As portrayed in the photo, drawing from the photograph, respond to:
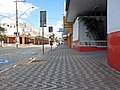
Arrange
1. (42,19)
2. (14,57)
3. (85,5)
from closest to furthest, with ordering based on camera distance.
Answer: (14,57) < (42,19) < (85,5)

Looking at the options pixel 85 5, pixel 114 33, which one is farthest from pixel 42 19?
pixel 114 33

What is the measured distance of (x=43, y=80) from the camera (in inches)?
368

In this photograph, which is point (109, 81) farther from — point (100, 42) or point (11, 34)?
point (11, 34)

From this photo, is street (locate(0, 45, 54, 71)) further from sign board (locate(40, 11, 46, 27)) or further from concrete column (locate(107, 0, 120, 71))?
concrete column (locate(107, 0, 120, 71))

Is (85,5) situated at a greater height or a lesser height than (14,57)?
greater

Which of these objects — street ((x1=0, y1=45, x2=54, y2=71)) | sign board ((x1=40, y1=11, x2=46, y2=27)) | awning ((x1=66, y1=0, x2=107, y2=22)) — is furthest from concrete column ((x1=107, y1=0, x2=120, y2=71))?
sign board ((x1=40, y1=11, x2=46, y2=27))

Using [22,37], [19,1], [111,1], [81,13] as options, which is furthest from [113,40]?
[22,37]

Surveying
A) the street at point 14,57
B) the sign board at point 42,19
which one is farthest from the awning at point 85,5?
the street at point 14,57

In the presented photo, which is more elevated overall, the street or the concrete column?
the concrete column

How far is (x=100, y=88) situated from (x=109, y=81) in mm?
1271

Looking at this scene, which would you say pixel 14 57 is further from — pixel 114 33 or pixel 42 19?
pixel 114 33

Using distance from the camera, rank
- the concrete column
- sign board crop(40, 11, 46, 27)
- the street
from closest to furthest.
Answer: the concrete column → the street → sign board crop(40, 11, 46, 27)

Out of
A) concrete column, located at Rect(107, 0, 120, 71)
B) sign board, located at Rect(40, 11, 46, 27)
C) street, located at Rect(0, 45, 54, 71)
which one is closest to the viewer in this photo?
concrete column, located at Rect(107, 0, 120, 71)

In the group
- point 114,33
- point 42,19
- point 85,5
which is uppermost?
point 85,5
